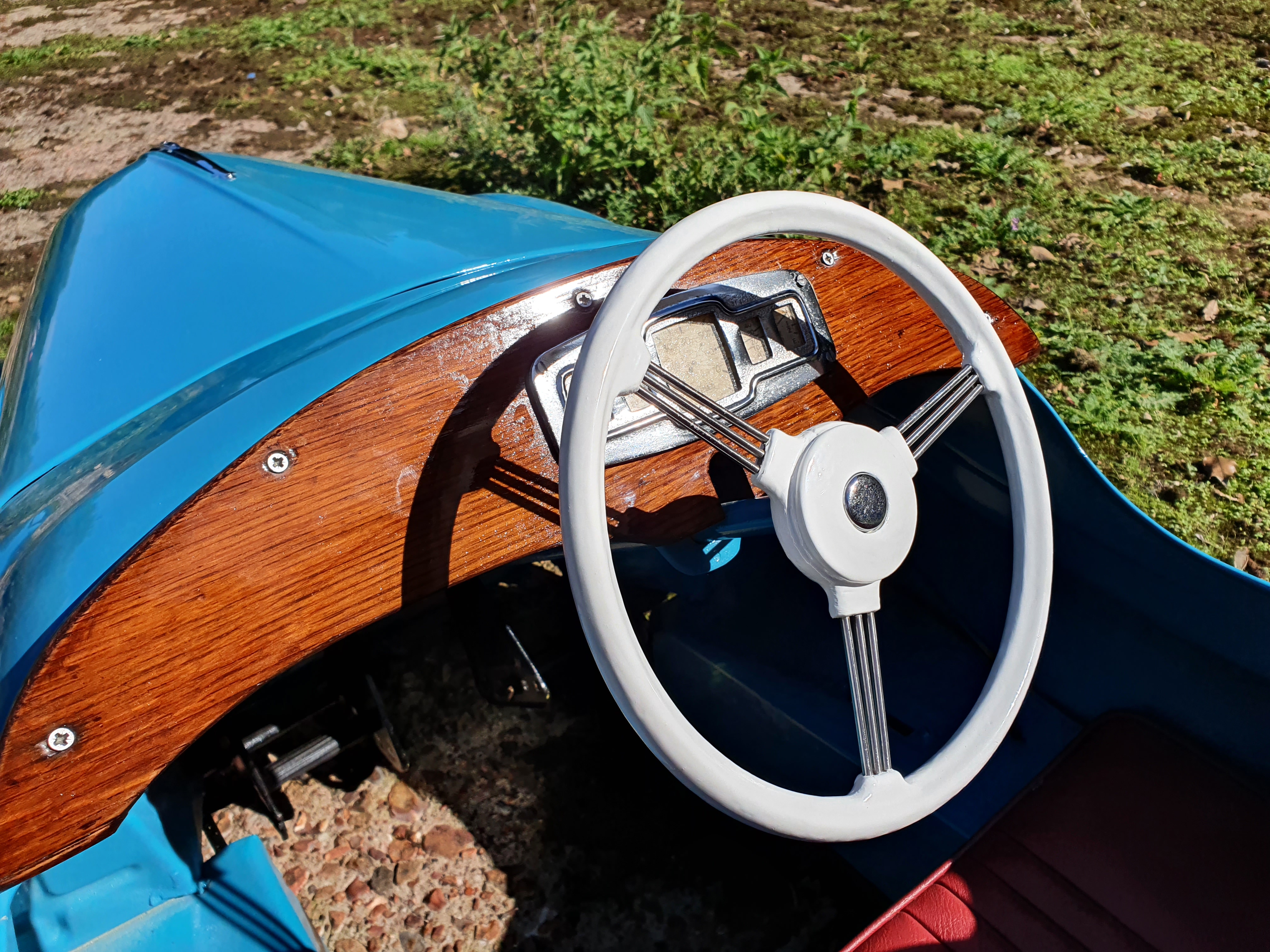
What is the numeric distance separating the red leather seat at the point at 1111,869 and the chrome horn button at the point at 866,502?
2.06 ft

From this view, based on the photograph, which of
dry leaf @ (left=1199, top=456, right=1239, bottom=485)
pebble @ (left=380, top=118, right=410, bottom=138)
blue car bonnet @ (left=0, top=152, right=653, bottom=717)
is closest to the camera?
blue car bonnet @ (left=0, top=152, right=653, bottom=717)

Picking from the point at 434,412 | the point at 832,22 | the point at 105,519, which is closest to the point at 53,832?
the point at 105,519

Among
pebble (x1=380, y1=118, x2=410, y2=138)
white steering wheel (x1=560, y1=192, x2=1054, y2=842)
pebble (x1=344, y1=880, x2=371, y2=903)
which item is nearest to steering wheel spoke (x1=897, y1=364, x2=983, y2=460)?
white steering wheel (x1=560, y1=192, x2=1054, y2=842)

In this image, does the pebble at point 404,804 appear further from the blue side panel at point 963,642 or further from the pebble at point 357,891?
the blue side panel at point 963,642

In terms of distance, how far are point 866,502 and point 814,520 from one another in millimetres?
82

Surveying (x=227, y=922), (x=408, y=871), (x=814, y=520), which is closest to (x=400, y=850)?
(x=408, y=871)

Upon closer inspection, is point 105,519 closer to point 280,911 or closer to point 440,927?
point 280,911

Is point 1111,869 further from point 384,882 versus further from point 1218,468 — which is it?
point 1218,468

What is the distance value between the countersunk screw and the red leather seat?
105 centimetres

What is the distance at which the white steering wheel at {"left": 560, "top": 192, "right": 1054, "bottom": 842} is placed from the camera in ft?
3.72

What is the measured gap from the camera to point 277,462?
141 cm

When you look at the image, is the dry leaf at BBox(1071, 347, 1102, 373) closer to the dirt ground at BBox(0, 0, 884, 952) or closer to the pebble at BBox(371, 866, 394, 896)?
the dirt ground at BBox(0, 0, 884, 952)

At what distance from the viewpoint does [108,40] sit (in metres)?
5.39

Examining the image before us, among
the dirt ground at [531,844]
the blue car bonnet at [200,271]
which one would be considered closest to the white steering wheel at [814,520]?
the blue car bonnet at [200,271]
